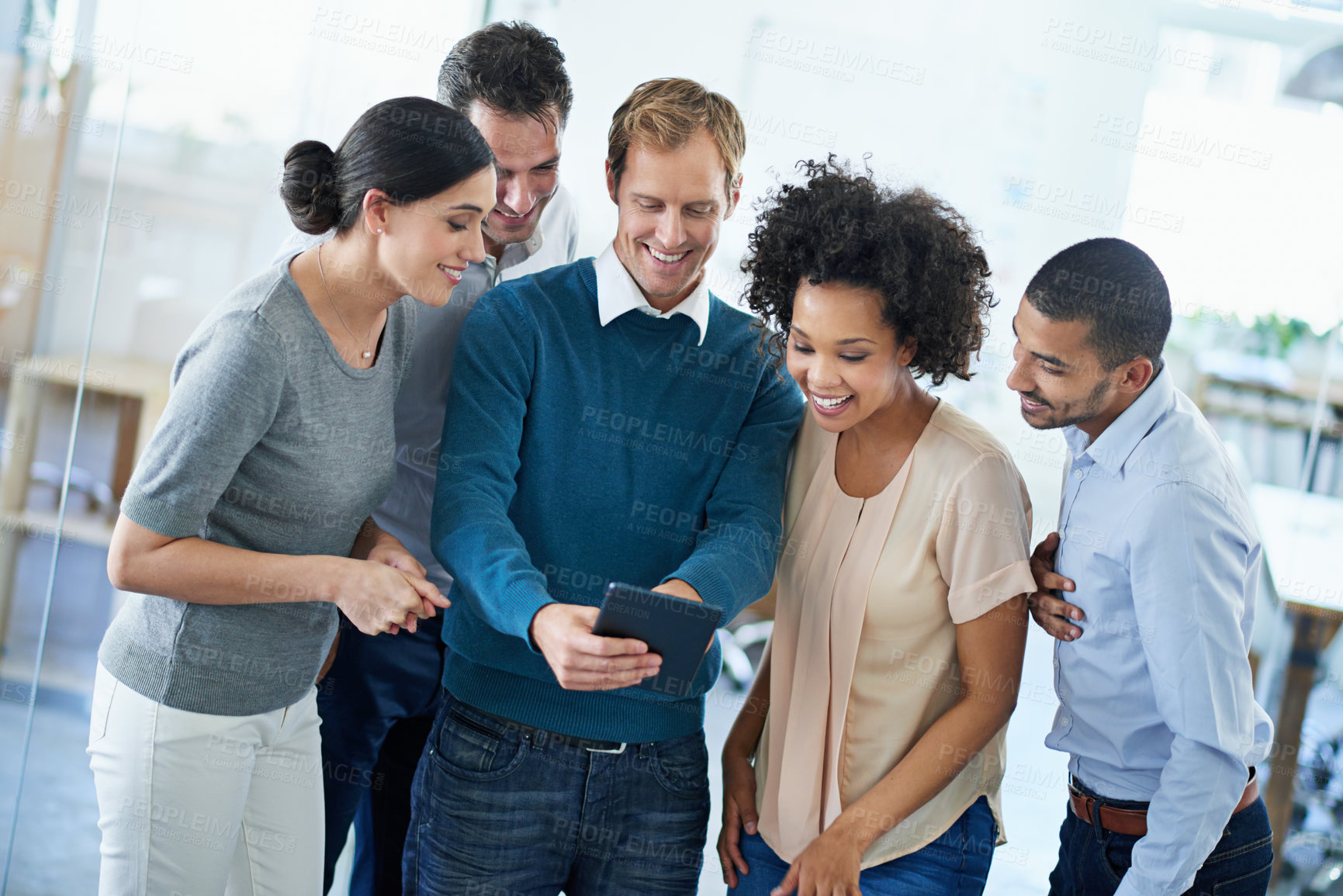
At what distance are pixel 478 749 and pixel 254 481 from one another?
47 centimetres

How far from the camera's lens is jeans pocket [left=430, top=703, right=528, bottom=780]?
1393mm

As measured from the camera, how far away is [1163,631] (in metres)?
1.29

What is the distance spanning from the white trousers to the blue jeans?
0.84 m

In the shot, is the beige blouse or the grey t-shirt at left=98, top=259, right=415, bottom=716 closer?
the grey t-shirt at left=98, top=259, right=415, bottom=716

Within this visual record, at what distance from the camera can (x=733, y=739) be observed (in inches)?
63.4

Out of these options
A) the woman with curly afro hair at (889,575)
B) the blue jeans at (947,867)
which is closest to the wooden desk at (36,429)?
the woman with curly afro hair at (889,575)

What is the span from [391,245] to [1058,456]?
2947 mm

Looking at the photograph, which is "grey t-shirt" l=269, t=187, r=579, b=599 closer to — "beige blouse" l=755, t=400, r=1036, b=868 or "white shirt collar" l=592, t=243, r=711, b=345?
"white shirt collar" l=592, t=243, r=711, b=345

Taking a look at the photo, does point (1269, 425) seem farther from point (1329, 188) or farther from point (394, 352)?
point (394, 352)

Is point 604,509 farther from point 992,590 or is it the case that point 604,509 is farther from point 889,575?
point 992,590

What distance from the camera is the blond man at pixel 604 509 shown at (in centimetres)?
139

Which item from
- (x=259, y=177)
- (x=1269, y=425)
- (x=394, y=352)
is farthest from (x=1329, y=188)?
(x=259, y=177)

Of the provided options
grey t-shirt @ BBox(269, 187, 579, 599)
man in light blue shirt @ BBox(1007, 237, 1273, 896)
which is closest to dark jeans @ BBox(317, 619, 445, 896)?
grey t-shirt @ BBox(269, 187, 579, 599)

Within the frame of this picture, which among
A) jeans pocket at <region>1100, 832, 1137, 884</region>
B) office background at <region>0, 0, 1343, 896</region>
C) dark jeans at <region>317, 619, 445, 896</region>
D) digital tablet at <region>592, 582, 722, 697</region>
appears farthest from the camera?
office background at <region>0, 0, 1343, 896</region>
